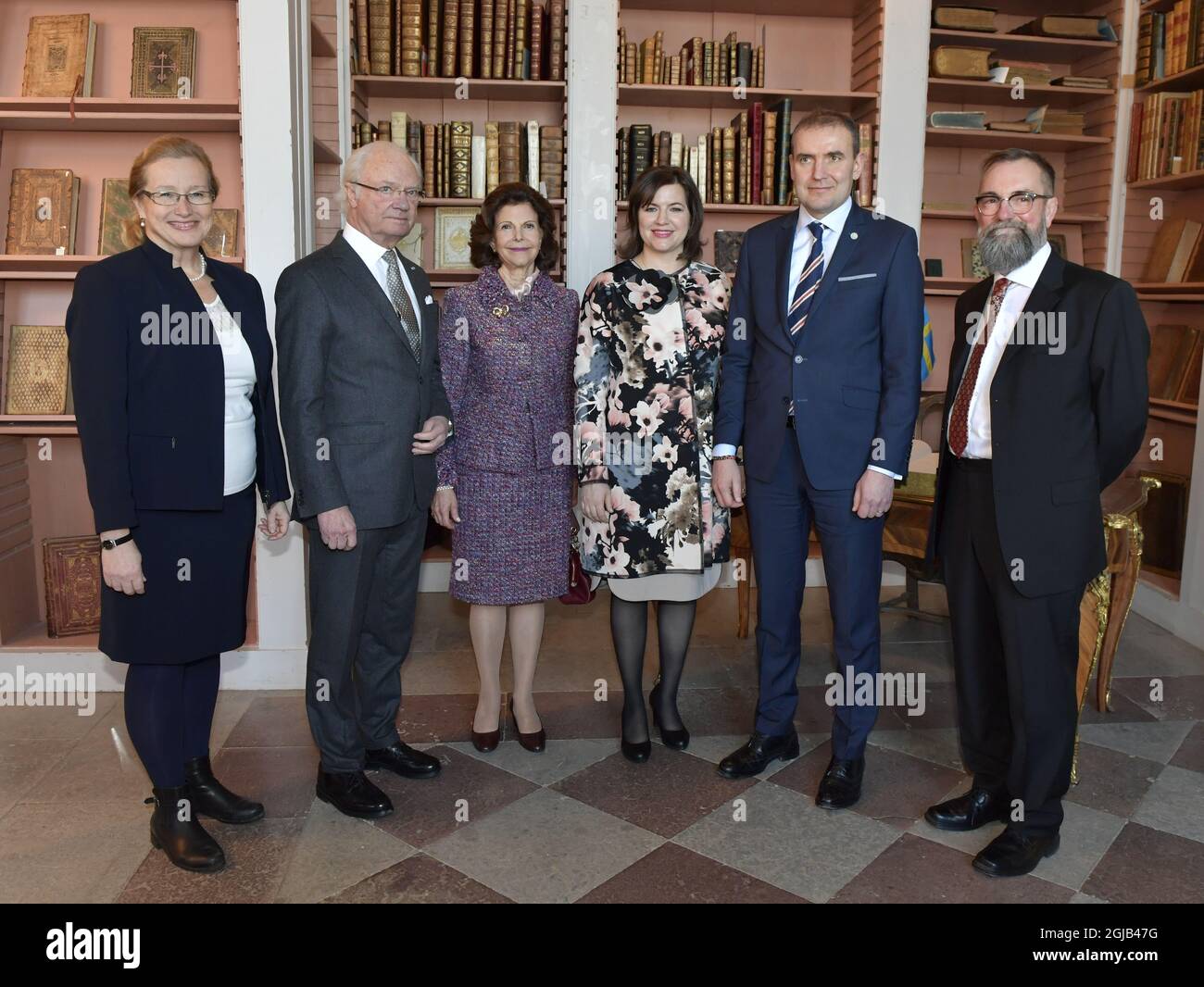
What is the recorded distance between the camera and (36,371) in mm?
3992

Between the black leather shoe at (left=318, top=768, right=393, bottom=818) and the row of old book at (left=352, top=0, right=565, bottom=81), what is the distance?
11.4 feet

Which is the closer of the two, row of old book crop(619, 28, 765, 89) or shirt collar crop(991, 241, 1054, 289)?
shirt collar crop(991, 241, 1054, 289)

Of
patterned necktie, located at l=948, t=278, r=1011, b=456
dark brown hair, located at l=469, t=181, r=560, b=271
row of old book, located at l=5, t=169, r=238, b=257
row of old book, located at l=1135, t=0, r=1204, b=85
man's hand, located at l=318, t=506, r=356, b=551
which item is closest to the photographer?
patterned necktie, located at l=948, t=278, r=1011, b=456

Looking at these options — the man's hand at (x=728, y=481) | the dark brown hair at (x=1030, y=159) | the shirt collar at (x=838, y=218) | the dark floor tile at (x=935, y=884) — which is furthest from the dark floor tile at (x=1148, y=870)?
the shirt collar at (x=838, y=218)

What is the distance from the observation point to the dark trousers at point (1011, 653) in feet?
8.16

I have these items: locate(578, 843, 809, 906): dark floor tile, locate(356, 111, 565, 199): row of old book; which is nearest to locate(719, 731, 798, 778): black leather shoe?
locate(578, 843, 809, 906): dark floor tile

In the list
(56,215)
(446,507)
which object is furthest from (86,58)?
(446,507)

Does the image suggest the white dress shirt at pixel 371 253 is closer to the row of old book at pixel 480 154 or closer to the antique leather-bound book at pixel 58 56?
the antique leather-bound book at pixel 58 56

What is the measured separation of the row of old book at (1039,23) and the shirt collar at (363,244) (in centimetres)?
364

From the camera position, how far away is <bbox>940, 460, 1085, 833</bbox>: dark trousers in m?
2.49

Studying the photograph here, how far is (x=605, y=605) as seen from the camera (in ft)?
16.8

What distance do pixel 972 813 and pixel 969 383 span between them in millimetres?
1167

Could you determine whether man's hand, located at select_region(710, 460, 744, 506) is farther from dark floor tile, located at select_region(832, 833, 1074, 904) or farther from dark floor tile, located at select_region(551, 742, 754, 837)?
dark floor tile, located at select_region(832, 833, 1074, 904)

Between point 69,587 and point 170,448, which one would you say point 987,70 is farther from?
point 69,587
